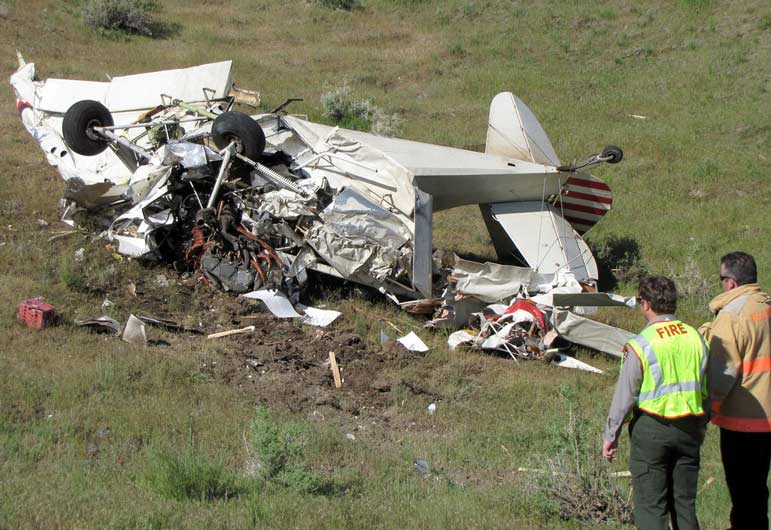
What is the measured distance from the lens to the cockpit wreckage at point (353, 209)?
31.3ft

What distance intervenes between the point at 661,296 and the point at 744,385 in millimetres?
767

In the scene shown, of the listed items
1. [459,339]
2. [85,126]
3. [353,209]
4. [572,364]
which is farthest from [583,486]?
[85,126]

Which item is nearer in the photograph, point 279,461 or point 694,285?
point 279,461

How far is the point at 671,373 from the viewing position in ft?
13.5

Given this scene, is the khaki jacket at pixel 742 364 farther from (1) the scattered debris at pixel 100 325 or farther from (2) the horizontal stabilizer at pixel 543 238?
(1) the scattered debris at pixel 100 325

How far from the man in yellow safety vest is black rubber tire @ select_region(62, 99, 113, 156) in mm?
9025

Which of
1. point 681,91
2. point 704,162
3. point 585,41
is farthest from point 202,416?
point 585,41

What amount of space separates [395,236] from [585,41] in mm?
16243

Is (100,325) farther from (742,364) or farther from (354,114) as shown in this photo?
(354,114)

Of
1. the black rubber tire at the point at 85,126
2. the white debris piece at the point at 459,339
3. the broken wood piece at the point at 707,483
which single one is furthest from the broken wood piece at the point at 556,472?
the black rubber tire at the point at 85,126

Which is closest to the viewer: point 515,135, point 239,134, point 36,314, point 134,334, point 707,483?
point 707,483

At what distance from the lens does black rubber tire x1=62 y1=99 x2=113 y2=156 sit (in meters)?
11.0

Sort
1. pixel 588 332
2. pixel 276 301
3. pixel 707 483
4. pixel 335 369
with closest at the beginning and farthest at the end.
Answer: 1. pixel 707 483
2. pixel 335 369
3. pixel 588 332
4. pixel 276 301

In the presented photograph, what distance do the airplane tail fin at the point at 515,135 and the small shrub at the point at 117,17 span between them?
1462 cm
